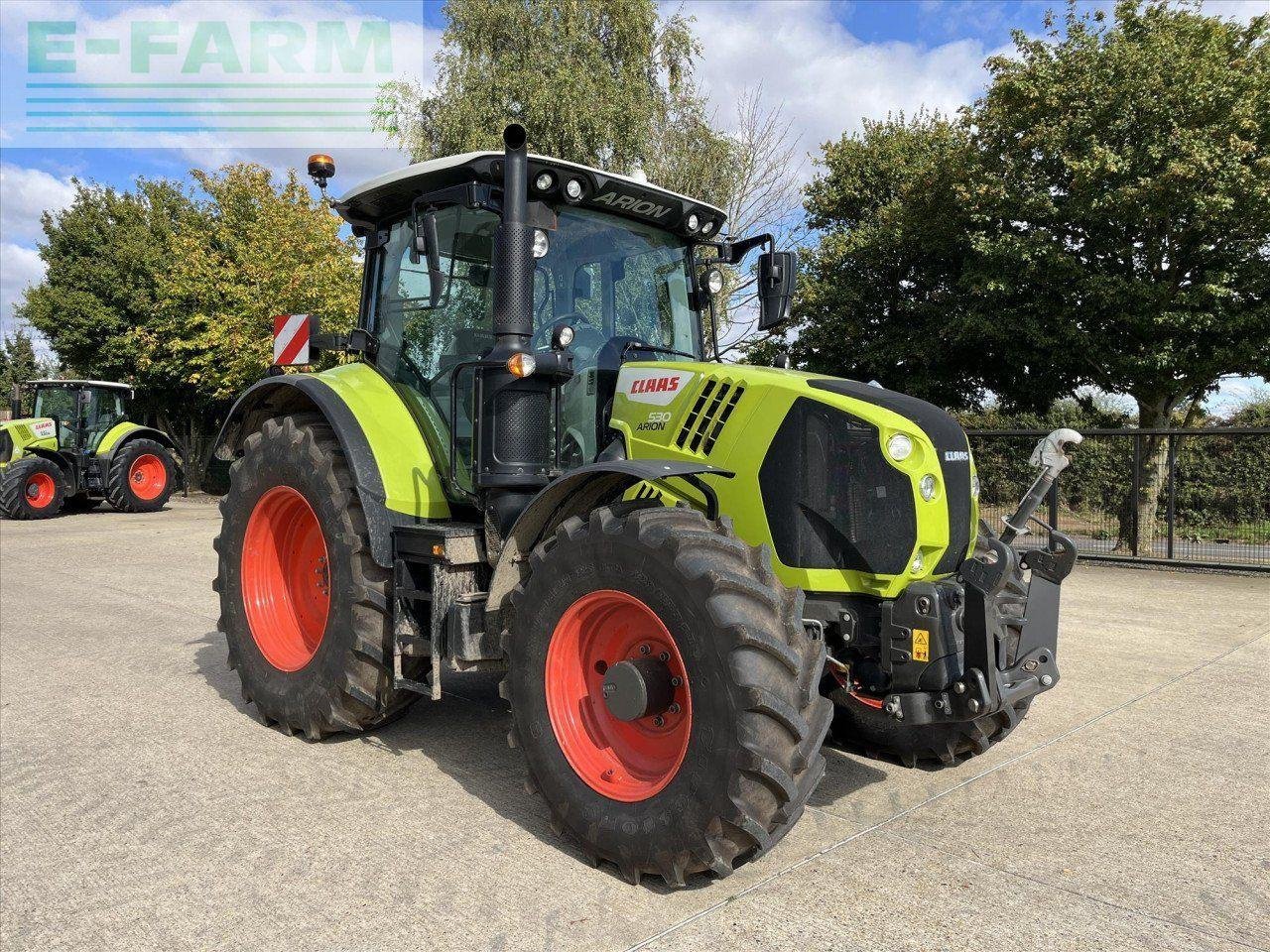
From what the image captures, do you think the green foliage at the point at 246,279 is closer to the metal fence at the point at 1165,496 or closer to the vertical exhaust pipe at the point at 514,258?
the metal fence at the point at 1165,496

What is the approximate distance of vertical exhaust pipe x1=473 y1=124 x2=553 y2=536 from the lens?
11.7 feet

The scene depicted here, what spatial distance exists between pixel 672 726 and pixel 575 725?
0.36 m

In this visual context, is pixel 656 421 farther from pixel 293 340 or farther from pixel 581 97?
pixel 581 97

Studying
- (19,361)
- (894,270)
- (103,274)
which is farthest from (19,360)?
(894,270)

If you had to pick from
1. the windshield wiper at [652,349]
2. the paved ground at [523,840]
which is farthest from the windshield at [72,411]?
the windshield wiper at [652,349]

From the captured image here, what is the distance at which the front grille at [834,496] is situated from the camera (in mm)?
3135

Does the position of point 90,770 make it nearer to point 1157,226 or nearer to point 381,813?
point 381,813

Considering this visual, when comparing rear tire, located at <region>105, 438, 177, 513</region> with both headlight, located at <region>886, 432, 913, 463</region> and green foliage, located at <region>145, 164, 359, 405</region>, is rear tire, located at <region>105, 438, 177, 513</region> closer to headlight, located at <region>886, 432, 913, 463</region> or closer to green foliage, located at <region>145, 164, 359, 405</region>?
green foliage, located at <region>145, 164, 359, 405</region>

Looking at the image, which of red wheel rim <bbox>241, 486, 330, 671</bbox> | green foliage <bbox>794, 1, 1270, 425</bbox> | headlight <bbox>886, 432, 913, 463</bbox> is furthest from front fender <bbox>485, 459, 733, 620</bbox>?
green foliage <bbox>794, 1, 1270, 425</bbox>

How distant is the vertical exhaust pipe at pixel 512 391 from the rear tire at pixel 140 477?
15.7 metres

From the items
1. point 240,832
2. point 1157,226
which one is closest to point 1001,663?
point 240,832

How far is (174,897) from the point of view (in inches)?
112

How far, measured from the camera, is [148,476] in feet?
57.6

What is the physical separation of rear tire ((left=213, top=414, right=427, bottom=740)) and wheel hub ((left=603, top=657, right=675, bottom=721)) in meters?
1.29
